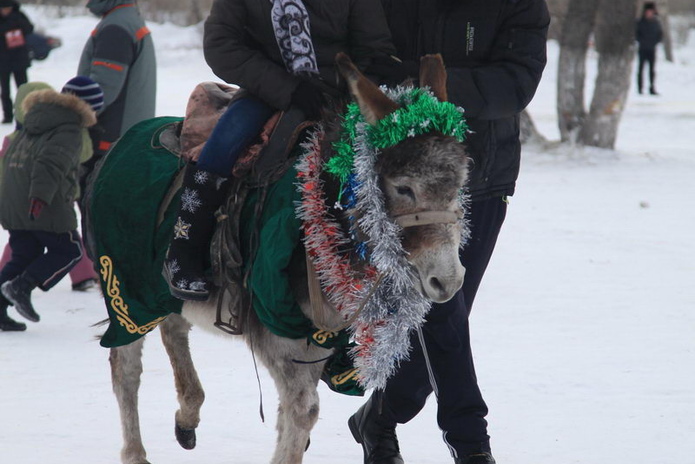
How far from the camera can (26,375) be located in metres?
5.35

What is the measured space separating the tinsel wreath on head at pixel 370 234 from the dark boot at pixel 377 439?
0.68 metres

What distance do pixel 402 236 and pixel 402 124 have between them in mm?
353

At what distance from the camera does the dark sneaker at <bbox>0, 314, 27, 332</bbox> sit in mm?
6242

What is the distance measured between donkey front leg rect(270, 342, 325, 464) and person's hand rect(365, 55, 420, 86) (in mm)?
1054

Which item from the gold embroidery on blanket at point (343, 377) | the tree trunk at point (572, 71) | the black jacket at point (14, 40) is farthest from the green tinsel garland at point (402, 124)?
the black jacket at point (14, 40)

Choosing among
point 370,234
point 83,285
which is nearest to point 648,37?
point 83,285

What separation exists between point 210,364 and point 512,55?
9.38 feet

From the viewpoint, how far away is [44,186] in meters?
6.18

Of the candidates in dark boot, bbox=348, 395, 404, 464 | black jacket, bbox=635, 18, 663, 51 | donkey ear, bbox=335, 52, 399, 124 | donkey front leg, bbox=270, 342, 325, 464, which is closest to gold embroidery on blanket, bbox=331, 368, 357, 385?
donkey front leg, bbox=270, 342, 325, 464

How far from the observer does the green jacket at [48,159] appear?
629 cm

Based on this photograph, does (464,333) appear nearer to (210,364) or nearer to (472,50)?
(472,50)

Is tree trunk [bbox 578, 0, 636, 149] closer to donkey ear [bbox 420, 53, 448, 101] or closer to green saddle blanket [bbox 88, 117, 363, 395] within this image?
green saddle blanket [bbox 88, 117, 363, 395]

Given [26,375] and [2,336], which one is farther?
[2,336]

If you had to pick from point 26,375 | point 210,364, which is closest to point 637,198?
point 210,364
